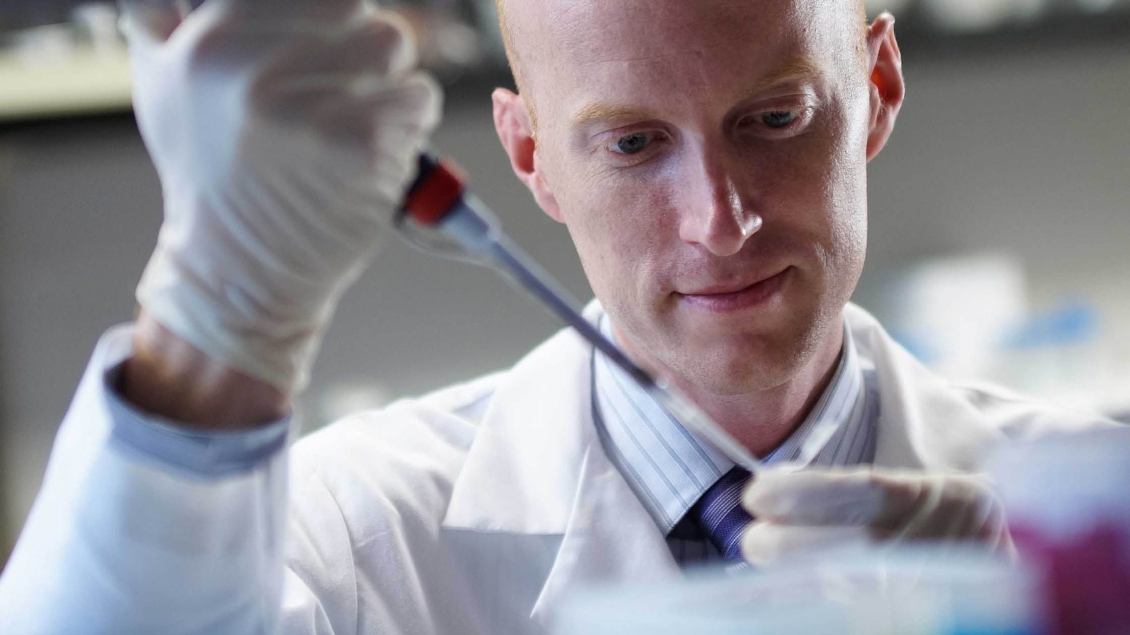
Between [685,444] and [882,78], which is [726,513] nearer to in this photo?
[685,444]

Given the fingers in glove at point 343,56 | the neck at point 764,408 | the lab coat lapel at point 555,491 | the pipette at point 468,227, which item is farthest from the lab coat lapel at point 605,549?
the fingers in glove at point 343,56

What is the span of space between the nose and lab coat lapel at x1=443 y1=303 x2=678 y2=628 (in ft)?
0.86

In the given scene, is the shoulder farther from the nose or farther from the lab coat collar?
the nose

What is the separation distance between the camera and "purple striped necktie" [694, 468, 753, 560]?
0.97 m

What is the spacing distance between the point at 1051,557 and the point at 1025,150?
1776 millimetres

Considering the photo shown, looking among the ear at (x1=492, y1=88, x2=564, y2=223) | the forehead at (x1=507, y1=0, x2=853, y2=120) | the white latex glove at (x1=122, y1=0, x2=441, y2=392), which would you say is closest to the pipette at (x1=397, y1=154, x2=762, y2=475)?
the white latex glove at (x1=122, y1=0, x2=441, y2=392)

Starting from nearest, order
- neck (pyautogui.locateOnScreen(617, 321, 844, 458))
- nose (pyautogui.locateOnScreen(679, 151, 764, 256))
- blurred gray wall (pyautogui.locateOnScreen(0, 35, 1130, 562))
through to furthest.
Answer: nose (pyautogui.locateOnScreen(679, 151, 764, 256)) → neck (pyautogui.locateOnScreen(617, 321, 844, 458)) → blurred gray wall (pyautogui.locateOnScreen(0, 35, 1130, 562))

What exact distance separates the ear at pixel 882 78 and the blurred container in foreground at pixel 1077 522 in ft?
1.65

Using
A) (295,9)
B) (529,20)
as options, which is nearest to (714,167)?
(529,20)

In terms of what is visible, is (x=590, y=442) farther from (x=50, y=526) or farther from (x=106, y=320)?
(x=106, y=320)

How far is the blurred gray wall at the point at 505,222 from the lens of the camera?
78.2 inches

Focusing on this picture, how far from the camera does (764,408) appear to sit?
3.53 ft

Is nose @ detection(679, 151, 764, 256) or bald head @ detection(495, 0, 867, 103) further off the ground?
bald head @ detection(495, 0, 867, 103)

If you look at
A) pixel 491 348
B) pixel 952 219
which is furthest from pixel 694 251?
pixel 952 219
